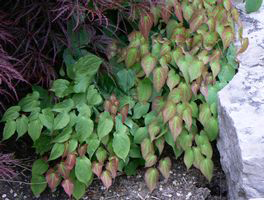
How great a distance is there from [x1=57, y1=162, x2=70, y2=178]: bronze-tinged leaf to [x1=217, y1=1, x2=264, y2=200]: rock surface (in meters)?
0.81

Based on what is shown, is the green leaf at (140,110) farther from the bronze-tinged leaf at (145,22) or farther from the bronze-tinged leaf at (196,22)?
the bronze-tinged leaf at (196,22)

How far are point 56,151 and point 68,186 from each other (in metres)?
0.19

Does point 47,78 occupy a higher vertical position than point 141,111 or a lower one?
higher

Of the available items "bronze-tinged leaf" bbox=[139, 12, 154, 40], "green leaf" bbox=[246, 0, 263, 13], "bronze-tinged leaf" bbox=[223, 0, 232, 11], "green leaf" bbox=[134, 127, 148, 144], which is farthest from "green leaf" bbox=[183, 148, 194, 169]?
"green leaf" bbox=[246, 0, 263, 13]

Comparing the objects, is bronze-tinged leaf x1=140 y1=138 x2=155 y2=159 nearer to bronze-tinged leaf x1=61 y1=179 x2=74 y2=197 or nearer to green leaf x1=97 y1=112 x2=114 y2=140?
green leaf x1=97 y1=112 x2=114 y2=140

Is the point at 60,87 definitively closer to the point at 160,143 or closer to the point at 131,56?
the point at 131,56

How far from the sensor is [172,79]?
2912 millimetres

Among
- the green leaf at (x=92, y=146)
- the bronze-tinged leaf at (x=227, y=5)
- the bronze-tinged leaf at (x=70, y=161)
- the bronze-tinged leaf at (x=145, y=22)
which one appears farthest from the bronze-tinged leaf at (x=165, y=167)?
the bronze-tinged leaf at (x=227, y=5)

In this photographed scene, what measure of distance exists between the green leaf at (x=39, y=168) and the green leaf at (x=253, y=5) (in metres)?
1.58

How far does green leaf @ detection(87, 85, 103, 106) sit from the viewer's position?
283 centimetres

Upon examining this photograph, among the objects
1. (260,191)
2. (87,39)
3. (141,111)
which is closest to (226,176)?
(260,191)

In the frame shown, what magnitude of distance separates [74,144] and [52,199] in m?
0.35

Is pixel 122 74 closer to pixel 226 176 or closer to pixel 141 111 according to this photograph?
pixel 141 111

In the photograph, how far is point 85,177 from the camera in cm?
271
